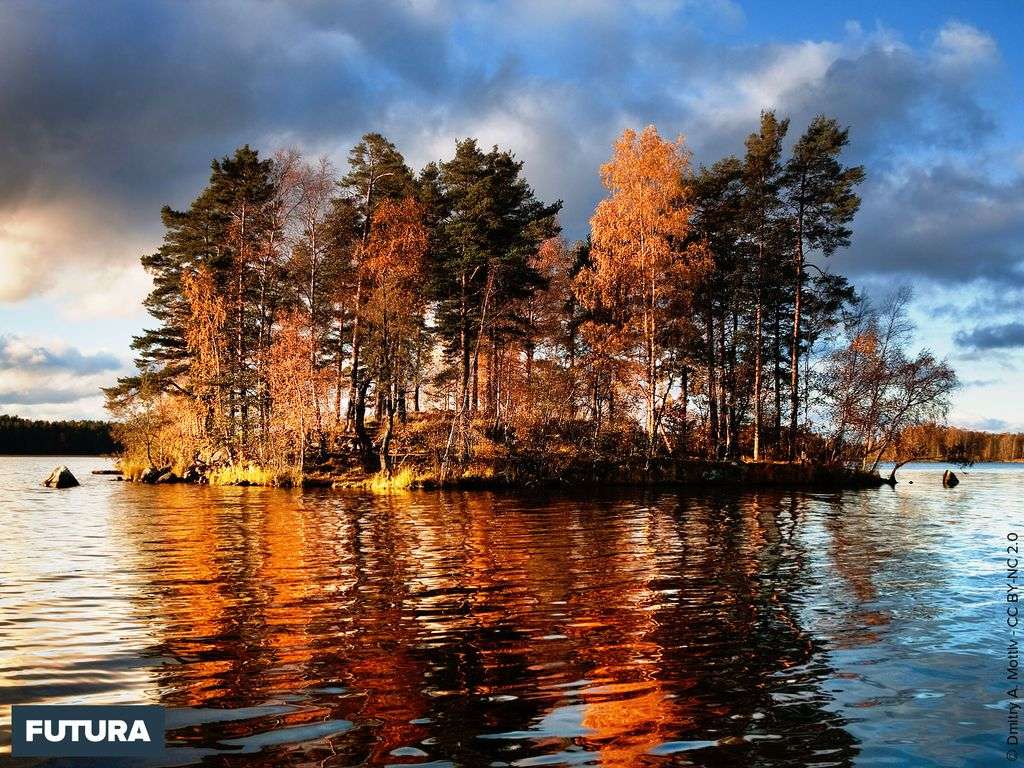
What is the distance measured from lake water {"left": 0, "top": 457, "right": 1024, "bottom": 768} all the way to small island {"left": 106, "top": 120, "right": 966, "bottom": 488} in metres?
21.2

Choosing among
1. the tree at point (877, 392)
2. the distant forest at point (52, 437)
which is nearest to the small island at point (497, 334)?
the tree at point (877, 392)

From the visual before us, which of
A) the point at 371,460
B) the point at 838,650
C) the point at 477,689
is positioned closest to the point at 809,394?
the point at 371,460

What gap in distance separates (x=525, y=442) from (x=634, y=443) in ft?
22.8

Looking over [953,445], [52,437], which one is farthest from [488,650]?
[52,437]

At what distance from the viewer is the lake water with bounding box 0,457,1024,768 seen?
6.50m

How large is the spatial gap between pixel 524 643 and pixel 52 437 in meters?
142

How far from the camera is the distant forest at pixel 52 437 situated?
121500mm

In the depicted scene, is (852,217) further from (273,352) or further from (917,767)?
(917,767)

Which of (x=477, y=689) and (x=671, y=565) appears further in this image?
(x=671, y=565)

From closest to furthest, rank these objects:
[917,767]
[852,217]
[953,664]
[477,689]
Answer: [917,767], [477,689], [953,664], [852,217]

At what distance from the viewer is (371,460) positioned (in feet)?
145

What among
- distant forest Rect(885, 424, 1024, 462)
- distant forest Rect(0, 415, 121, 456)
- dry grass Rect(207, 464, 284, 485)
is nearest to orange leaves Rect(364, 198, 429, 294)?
dry grass Rect(207, 464, 284, 485)

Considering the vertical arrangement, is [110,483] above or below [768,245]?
below

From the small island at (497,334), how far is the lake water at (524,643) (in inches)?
835
